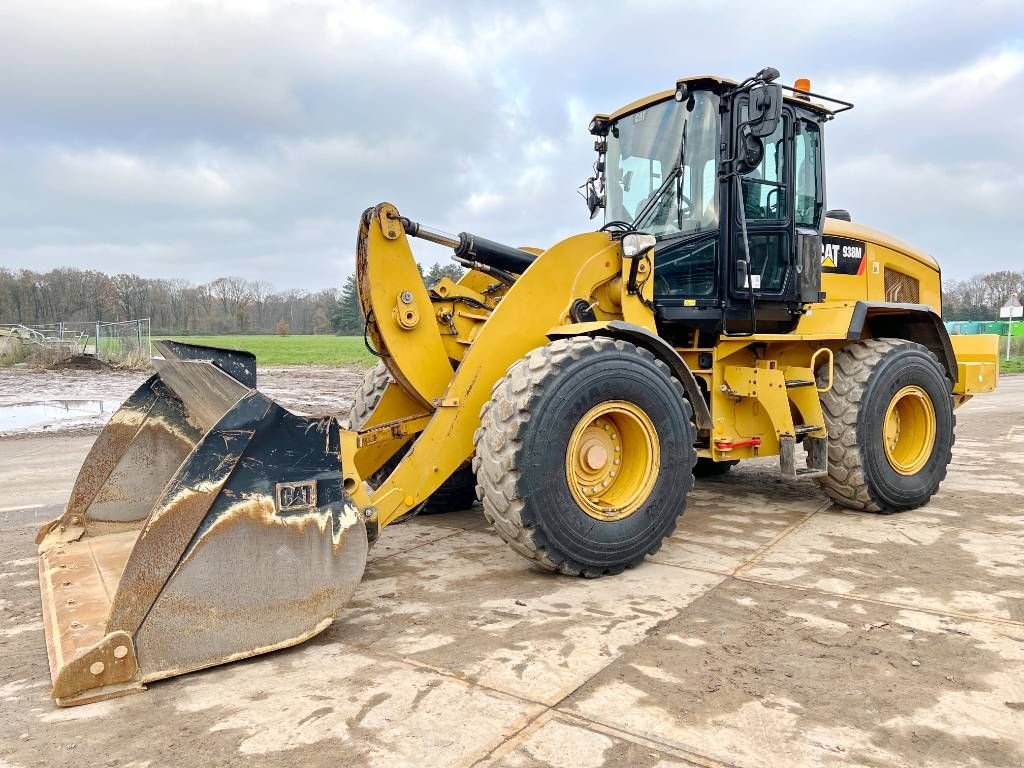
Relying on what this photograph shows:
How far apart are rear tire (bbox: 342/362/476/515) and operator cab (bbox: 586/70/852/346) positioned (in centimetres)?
184

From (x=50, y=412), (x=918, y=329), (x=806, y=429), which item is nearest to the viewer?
(x=806, y=429)

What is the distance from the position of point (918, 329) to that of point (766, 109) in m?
2.90

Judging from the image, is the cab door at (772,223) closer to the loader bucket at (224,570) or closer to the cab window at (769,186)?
the cab window at (769,186)

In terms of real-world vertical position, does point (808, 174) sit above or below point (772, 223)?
above

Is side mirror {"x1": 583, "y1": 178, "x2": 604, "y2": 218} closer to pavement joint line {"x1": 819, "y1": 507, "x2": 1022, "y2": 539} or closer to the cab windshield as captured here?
the cab windshield

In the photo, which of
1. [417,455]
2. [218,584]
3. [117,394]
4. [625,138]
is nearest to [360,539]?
[218,584]

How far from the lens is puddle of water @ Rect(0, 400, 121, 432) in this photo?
1227cm

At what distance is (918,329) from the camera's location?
21.5 feet

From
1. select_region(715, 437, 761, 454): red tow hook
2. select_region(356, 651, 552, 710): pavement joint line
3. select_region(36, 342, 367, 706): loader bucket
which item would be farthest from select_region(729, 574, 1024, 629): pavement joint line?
select_region(36, 342, 367, 706): loader bucket

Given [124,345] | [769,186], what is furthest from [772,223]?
[124,345]

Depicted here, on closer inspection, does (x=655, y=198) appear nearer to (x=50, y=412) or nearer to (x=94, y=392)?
(x=50, y=412)

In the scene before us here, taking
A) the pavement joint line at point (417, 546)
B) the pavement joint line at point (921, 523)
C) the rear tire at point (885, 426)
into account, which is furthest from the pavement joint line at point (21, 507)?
the pavement joint line at point (921, 523)

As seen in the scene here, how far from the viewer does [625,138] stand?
5.74 metres

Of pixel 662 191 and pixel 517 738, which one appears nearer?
pixel 517 738
